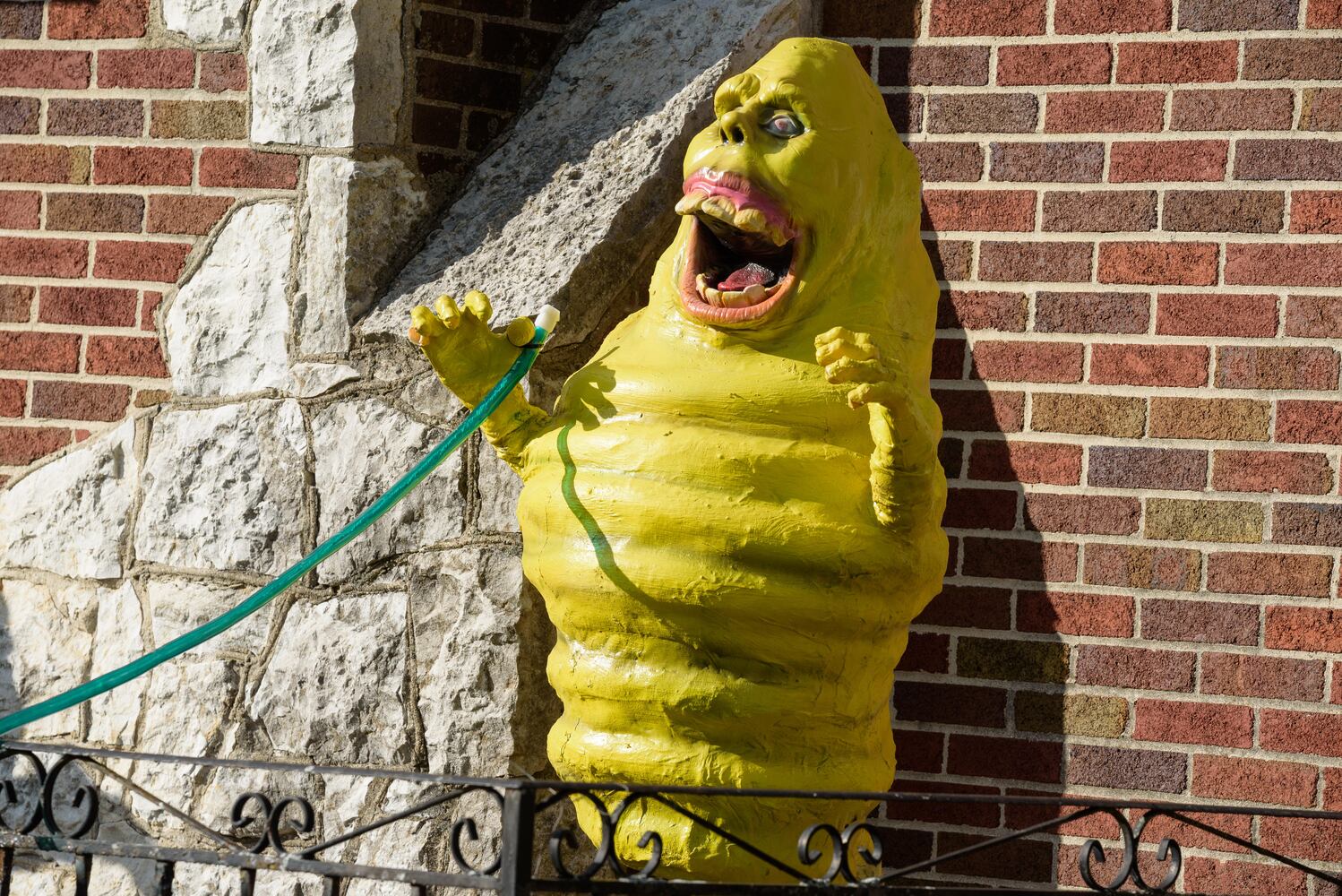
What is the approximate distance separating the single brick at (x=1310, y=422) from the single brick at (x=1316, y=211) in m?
0.32

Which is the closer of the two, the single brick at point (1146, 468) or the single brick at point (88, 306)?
the single brick at point (1146, 468)

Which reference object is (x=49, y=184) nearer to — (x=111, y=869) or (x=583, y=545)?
(x=111, y=869)

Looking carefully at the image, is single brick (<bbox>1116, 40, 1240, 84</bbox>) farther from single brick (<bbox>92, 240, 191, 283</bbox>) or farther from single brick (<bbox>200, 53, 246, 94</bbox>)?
single brick (<bbox>92, 240, 191, 283</bbox>)

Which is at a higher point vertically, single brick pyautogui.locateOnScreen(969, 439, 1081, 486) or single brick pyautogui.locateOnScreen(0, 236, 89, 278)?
single brick pyautogui.locateOnScreen(0, 236, 89, 278)

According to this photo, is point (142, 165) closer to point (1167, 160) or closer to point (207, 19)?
point (207, 19)

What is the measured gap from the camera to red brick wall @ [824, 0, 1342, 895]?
10.2 ft

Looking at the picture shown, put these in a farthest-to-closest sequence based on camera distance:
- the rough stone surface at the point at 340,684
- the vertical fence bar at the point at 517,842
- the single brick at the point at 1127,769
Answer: the single brick at the point at 1127,769 < the rough stone surface at the point at 340,684 < the vertical fence bar at the point at 517,842

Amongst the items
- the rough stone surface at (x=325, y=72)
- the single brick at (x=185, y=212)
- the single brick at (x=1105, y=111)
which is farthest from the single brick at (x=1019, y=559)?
the single brick at (x=185, y=212)

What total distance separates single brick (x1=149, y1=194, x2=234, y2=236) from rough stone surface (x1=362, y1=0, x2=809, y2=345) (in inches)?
17.8

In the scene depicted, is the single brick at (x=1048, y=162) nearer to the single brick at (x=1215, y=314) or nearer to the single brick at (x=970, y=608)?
the single brick at (x=1215, y=314)

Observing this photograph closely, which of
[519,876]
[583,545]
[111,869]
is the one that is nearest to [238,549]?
[111,869]

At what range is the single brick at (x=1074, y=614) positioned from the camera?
320 centimetres

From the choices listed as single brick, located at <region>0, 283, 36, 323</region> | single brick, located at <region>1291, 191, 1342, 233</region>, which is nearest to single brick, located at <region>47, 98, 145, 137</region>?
single brick, located at <region>0, 283, 36, 323</region>

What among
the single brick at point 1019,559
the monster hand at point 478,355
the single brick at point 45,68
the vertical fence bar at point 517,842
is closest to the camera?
the vertical fence bar at point 517,842
